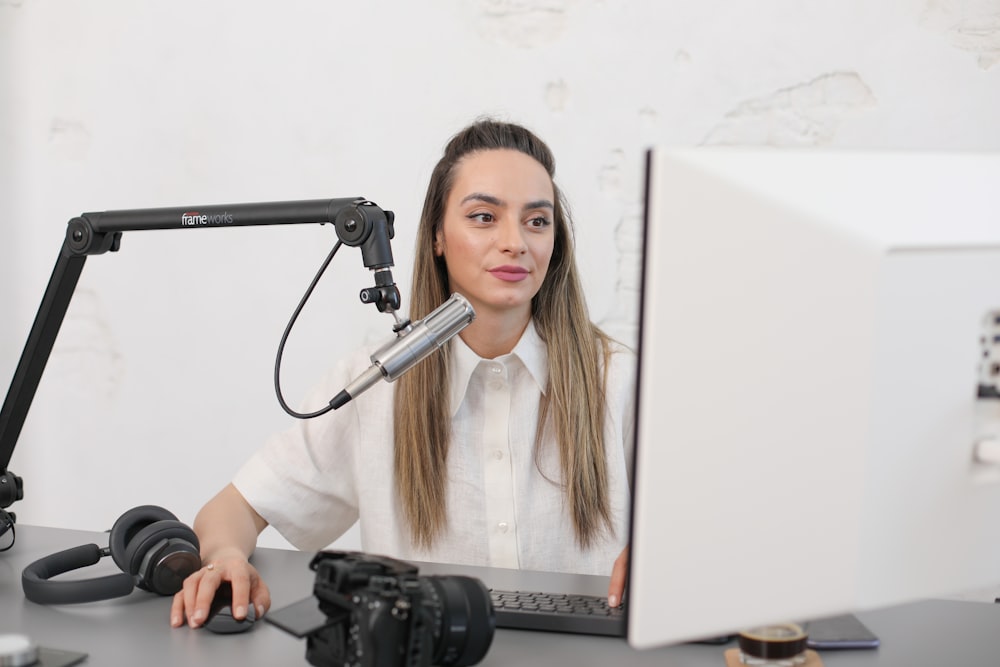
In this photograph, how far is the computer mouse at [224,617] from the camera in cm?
104

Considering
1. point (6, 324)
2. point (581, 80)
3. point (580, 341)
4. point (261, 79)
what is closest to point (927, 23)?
point (581, 80)

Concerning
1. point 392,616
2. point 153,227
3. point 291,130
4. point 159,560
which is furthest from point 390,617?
point 291,130

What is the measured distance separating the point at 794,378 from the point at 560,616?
542 mm

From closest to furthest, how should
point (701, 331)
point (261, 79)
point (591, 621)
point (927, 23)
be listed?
1. point (701, 331)
2. point (591, 621)
3. point (927, 23)
4. point (261, 79)

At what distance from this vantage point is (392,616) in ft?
2.59

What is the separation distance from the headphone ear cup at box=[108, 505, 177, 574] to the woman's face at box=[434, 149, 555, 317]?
63cm

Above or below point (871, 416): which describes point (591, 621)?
below

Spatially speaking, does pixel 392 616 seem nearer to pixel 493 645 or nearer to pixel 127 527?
pixel 493 645

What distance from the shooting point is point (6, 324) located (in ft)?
8.75

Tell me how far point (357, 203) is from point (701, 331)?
1.91ft

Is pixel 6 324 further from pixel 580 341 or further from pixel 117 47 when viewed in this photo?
pixel 580 341

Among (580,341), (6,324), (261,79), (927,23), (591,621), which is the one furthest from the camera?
(6,324)

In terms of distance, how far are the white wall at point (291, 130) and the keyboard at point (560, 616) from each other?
1.32 m

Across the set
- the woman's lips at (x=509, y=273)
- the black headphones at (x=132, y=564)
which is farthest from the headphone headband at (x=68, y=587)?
the woman's lips at (x=509, y=273)
